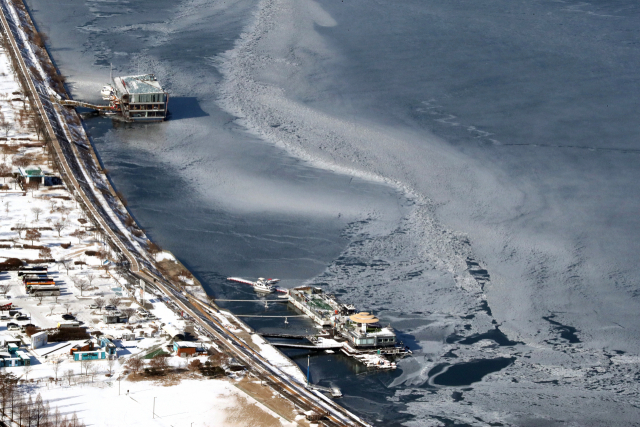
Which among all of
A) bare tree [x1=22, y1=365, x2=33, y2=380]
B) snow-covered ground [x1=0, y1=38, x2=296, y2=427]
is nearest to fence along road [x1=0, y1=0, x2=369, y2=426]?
snow-covered ground [x1=0, y1=38, x2=296, y2=427]

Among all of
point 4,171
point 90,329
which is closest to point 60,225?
point 4,171

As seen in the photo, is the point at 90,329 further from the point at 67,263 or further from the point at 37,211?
the point at 37,211

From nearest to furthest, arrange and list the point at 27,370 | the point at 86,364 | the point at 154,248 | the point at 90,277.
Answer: the point at 27,370
the point at 86,364
the point at 90,277
the point at 154,248

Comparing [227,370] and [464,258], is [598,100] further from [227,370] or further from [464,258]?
[227,370]

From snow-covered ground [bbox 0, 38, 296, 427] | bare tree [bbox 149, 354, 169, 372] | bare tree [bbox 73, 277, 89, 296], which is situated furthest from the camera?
bare tree [bbox 73, 277, 89, 296]

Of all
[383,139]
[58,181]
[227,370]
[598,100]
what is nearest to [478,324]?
[227,370]

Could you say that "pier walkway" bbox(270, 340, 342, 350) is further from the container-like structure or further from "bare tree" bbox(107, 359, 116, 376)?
the container-like structure

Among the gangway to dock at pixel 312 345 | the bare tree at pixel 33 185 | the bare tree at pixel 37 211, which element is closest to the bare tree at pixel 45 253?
the bare tree at pixel 37 211
